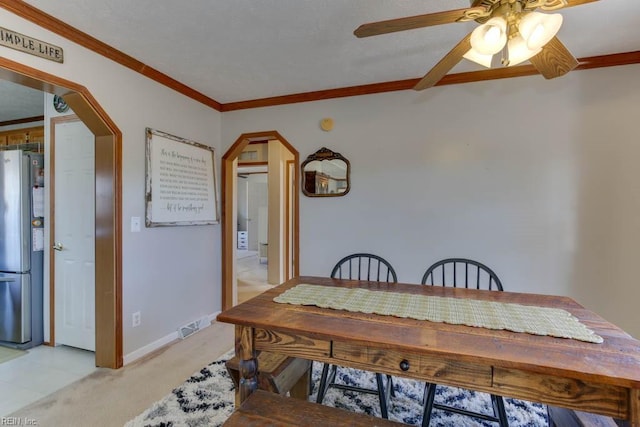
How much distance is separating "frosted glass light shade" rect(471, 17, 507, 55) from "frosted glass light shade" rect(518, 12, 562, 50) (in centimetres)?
7

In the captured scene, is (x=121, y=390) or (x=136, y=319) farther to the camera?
(x=136, y=319)

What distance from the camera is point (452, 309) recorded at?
1.39 meters

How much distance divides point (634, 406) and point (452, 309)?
61 centimetres

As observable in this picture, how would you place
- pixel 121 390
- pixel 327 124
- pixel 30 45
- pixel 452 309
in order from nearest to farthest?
1. pixel 452 309
2. pixel 30 45
3. pixel 121 390
4. pixel 327 124

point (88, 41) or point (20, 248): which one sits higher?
point (88, 41)

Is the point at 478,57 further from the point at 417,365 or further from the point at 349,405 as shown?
the point at 349,405

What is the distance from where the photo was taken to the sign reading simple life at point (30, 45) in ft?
5.42

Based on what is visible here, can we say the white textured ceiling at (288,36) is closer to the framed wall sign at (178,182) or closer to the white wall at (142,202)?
the white wall at (142,202)

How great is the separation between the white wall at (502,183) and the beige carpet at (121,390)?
1.32 metres

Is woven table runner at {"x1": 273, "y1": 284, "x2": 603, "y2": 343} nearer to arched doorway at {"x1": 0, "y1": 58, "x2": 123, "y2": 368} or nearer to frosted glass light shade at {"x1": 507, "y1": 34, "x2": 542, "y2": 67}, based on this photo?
frosted glass light shade at {"x1": 507, "y1": 34, "x2": 542, "y2": 67}

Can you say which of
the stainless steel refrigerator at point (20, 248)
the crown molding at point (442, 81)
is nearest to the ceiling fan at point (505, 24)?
the crown molding at point (442, 81)

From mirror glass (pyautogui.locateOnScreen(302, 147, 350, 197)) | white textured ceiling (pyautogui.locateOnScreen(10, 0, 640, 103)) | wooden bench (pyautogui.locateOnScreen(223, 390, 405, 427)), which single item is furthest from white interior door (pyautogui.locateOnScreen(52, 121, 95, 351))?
wooden bench (pyautogui.locateOnScreen(223, 390, 405, 427))

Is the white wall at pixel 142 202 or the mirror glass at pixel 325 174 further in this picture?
the mirror glass at pixel 325 174

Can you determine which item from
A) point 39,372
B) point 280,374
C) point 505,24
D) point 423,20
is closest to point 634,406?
point 280,374
